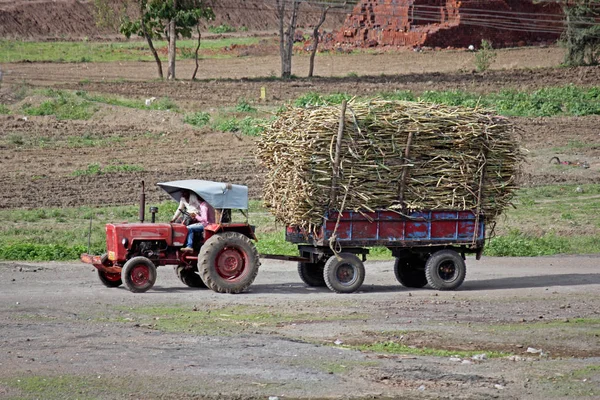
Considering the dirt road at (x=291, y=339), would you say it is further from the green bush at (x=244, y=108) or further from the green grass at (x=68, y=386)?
the green bush at (x=244, y=108)

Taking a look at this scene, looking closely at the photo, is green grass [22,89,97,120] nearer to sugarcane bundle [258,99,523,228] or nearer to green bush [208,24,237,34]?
sugarcane bundle [258,99,523,228]

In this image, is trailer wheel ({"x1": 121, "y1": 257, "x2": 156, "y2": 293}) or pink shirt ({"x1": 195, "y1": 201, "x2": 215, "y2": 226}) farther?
pink shirt ({"x1": 195, "y1": 201, "x2": 215, "y2": 226})

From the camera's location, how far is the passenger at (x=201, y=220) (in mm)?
17281

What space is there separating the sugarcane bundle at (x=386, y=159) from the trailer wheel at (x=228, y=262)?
99cm

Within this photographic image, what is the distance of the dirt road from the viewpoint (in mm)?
10969

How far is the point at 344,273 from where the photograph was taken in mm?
17734

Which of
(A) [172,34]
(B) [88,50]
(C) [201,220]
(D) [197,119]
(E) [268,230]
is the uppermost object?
Result: (B) [88,50]

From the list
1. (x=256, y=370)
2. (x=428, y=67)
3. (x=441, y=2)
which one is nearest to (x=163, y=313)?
(x=256, y=370)

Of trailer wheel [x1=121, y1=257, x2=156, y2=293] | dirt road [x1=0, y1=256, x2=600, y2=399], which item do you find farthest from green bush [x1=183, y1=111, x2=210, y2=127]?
trailer wheel [x1=121, y1=257, x2=156, y2=293]

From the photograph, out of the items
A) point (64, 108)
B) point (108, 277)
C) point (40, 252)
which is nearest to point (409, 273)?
point (108, 277)

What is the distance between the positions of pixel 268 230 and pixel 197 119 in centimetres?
1628

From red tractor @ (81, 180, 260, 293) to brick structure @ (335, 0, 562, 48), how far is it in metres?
61.7

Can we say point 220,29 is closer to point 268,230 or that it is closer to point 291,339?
point 268,230

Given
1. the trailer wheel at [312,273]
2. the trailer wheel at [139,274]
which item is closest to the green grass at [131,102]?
the trailer wheel at [312,273]
